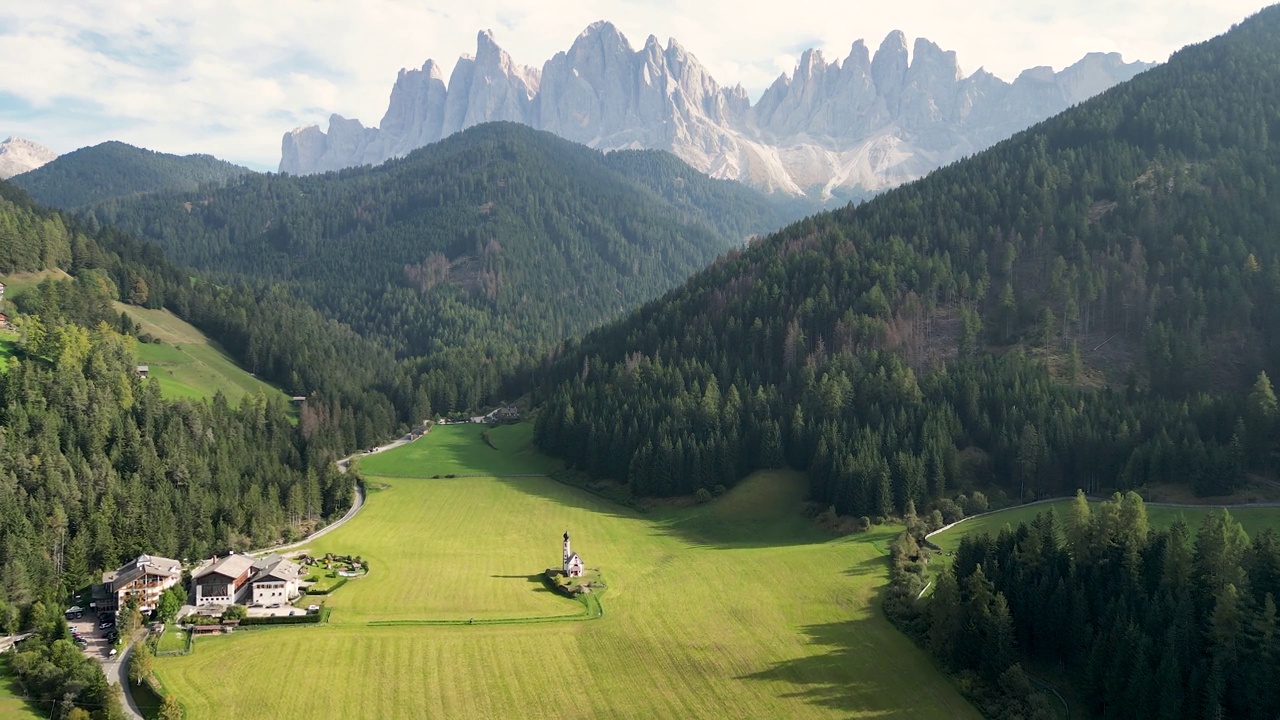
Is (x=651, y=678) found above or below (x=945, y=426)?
below

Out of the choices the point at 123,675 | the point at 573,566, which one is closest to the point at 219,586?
the point at 123,675

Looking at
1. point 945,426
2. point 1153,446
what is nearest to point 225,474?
point 945,426

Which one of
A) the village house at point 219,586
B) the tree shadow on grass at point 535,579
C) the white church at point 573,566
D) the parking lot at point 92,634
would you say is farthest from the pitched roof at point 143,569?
the white church at point 573,566

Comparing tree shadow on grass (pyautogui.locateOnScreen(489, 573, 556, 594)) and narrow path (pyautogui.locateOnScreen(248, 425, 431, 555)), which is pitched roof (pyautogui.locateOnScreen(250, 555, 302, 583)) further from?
tree shadow on grass (pyautogui.locateOnScreen(489, 573, 556, 594))

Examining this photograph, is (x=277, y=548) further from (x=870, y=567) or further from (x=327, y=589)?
(x=870, y=567)

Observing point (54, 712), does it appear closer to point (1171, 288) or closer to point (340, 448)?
point (340, 448)

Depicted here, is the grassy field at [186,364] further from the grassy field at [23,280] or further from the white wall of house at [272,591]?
the white wall of house at [272,591]
